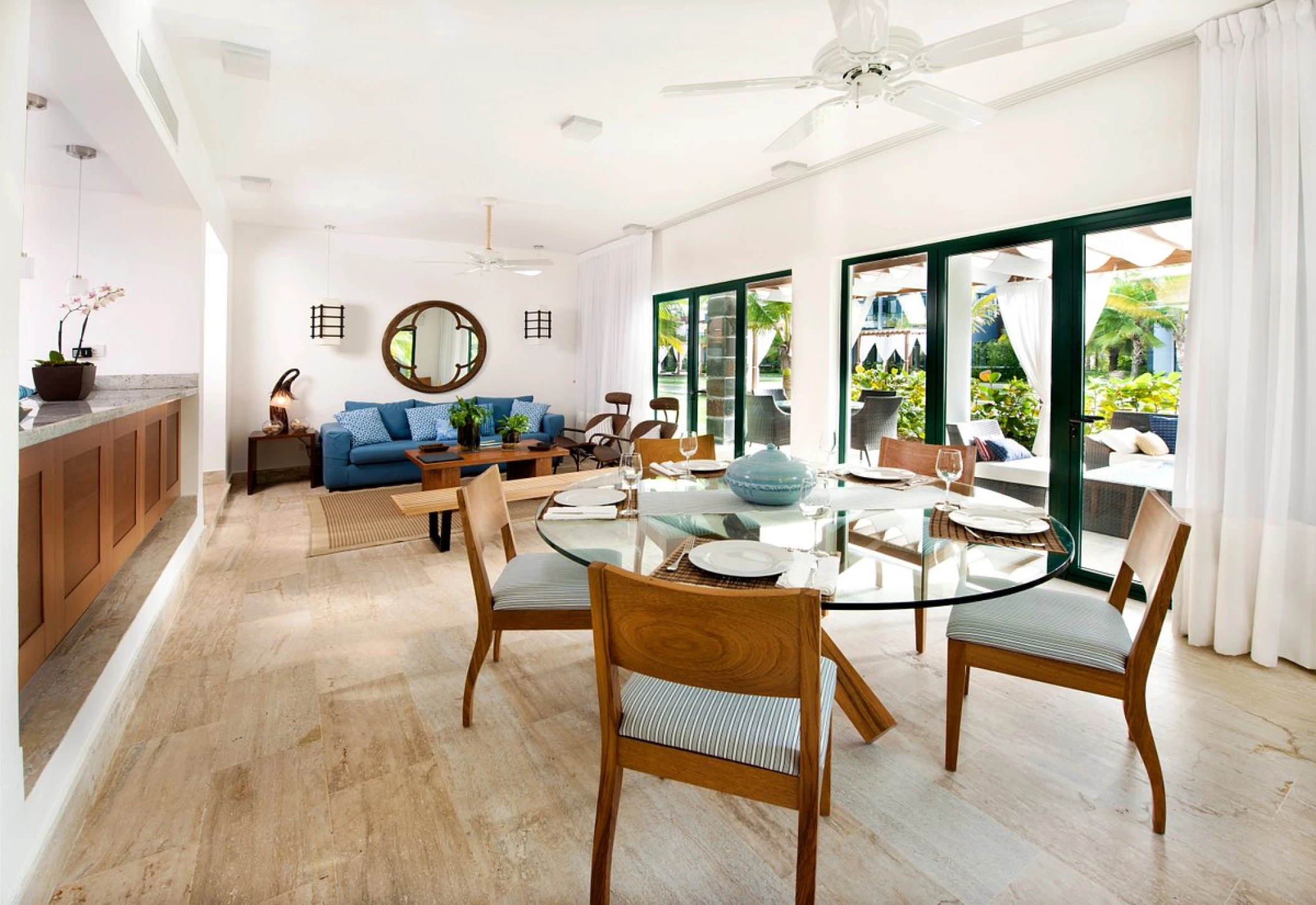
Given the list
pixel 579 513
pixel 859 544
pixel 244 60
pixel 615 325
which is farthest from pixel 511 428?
pixel 859 544

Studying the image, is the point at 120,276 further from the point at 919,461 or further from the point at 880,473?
the point at 919,461

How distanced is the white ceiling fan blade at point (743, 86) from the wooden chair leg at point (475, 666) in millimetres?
1869

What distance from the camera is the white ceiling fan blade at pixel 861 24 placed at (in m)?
1.84

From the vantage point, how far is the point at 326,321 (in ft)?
21.7

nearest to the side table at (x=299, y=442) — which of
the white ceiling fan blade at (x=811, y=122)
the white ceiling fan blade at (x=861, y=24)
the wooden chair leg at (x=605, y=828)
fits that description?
the white ceiling fan blade at (x=811, y=122)

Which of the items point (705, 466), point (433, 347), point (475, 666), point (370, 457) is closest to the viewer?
point (475, 666)

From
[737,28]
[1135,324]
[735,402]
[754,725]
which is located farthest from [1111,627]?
[735,402]

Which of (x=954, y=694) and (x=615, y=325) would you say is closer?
(x=954, y=694)

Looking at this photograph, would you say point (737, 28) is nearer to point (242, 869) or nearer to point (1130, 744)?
point (1130, 744)

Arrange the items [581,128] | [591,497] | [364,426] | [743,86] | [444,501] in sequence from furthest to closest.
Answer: [364,426]
[444,501]
[581,128]
[591,497]
[743,86]

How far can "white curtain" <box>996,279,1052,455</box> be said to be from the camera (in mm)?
3496

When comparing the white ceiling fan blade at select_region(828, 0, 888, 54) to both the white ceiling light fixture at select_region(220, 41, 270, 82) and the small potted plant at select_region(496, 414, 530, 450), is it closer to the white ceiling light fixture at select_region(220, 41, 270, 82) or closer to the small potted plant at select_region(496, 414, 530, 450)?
the white ceiling light fixture at select_region(220, 41, 270, 82)

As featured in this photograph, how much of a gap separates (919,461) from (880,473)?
47 centimetres

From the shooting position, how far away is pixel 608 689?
128 centimetres
